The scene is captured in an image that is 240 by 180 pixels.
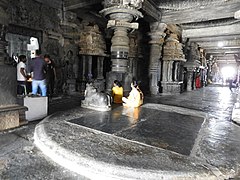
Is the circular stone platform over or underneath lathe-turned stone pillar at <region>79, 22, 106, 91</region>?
underneath

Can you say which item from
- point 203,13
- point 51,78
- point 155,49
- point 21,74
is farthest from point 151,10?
point 21,74

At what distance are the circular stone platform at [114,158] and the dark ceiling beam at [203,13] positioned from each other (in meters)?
7.09

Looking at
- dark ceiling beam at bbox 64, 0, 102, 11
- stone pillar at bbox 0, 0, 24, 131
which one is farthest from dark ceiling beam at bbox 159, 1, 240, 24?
stone pillar at bbox 0, 0, 24, 131

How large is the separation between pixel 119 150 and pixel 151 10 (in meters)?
7.05

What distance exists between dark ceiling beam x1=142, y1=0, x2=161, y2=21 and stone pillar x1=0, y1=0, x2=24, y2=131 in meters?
5.19

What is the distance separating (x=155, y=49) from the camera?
9.24 m

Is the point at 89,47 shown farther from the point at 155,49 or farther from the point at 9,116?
the point at 9,116

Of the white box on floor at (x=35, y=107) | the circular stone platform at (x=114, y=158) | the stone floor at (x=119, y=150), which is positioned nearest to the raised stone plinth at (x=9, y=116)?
the stone floor at (x=119, y=150)

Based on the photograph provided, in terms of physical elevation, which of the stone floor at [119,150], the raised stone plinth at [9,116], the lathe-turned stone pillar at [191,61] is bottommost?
the stone floor at [119,150]

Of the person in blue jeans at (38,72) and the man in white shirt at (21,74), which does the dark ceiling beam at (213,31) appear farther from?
the man in white shirt at (21,74)

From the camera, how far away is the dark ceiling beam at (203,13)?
7.26 metres

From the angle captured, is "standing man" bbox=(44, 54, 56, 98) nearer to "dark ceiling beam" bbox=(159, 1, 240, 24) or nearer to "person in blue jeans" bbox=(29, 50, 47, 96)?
"person in blue jeans" bbox=(29, 50, 47, 96)

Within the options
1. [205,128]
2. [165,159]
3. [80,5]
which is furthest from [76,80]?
[165,159]

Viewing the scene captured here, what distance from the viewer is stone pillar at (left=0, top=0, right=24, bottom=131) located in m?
A: 3.08
